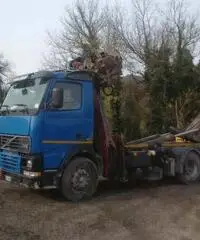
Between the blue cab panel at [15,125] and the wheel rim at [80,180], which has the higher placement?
the blue cab panel at [15,125]

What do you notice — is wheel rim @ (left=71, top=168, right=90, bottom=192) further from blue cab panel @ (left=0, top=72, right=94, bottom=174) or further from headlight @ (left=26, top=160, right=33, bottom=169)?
headlight @ (left=26, top=160, right=33, bottom=169)

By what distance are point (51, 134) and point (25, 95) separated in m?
1.09

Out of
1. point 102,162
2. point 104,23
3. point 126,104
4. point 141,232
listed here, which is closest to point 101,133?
point 102,162

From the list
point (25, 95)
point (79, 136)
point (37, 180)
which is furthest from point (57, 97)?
point (37, 180)

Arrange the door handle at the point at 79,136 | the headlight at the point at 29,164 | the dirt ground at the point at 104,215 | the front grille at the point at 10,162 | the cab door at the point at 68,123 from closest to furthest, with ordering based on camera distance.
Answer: the dirt ground at the point at 104,215 → the headlight at the point at 29,164 → the cab door at the point at 68,123 → the front grille at the point at 10,162 → the door handle at the point at 79,136

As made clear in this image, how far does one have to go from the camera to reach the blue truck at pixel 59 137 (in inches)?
322

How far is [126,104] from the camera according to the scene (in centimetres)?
2164

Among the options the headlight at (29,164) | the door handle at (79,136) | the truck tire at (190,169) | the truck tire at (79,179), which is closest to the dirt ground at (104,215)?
the truck tire at (79,179)

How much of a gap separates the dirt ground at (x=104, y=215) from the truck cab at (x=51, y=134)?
0.51m

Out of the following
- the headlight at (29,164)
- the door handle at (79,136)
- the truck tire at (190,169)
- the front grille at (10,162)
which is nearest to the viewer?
the headlight at (29,164)

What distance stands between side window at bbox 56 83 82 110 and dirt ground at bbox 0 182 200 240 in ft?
6.66

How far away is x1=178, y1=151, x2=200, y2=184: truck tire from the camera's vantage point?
11.0 metres

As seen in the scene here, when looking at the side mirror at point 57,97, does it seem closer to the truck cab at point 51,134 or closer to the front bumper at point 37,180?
the truck cab at point 51,134

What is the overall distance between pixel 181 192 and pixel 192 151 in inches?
71.8
